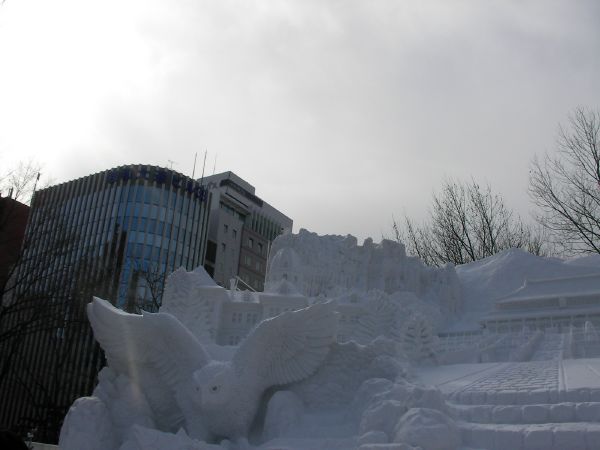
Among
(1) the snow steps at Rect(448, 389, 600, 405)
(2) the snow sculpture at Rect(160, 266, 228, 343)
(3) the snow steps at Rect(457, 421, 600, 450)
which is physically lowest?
(3) the snow steps at Rect(457, 421, 600, 450)

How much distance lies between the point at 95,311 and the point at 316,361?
3.74 metres

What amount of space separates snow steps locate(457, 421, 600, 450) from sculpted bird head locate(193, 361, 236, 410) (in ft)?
11.1

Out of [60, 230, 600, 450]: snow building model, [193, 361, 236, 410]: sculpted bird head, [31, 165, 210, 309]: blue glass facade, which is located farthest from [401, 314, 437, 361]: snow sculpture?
[31, 165, 210, 309]: blue glass facade

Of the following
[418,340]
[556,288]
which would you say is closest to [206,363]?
[418,340]

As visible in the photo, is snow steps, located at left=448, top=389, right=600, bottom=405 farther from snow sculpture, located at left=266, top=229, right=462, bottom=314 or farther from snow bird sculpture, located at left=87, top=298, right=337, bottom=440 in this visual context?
snow sculpture, located at left=266, top=229, right=462, bottom=314

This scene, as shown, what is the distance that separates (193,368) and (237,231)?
4243 cm

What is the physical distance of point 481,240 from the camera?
27797 mm

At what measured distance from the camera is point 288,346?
9.18 meters

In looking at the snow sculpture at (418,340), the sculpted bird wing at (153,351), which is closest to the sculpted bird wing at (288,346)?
the sculpted bird wing at (153,351)

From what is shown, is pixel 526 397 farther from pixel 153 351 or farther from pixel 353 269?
pixel 353 269

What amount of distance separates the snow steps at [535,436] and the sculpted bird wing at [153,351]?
430cm

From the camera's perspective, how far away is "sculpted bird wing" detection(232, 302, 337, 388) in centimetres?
896

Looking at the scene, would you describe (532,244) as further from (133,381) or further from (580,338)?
(133,381)

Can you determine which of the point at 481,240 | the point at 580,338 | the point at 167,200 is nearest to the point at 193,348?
the point at 580,338
